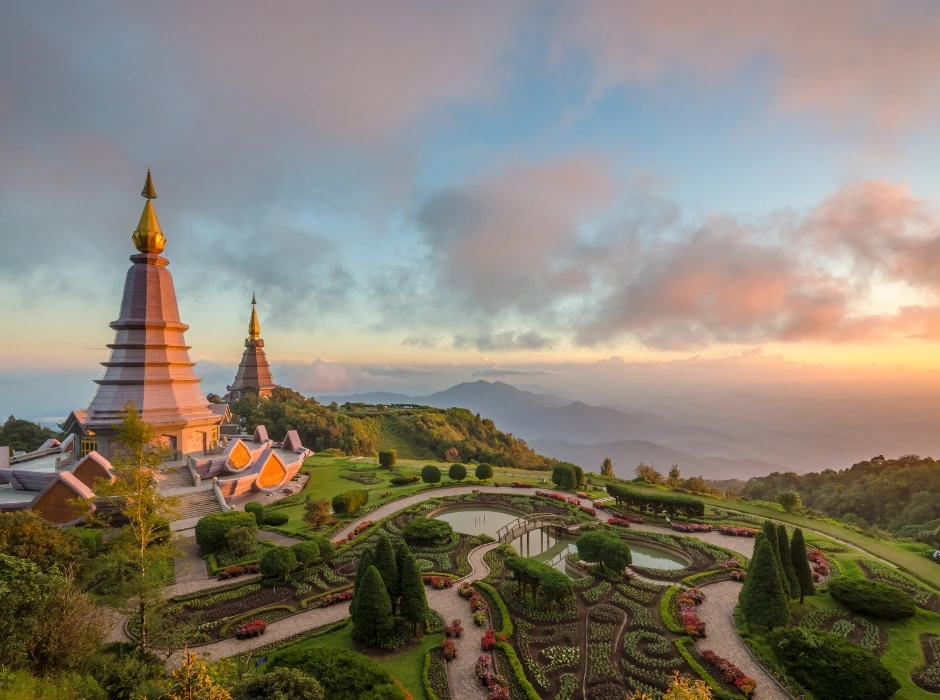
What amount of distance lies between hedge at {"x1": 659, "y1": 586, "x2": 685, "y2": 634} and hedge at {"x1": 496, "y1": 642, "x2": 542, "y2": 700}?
558 centimetres

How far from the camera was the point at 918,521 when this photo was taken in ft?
96.3

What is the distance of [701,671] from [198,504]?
87.0 feet

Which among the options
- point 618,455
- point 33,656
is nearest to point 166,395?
point 33,656

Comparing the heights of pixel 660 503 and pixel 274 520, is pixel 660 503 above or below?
above

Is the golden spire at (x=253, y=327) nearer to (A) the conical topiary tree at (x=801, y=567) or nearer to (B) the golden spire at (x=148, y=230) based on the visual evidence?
(B) the golden spire at (x=148, y=230)

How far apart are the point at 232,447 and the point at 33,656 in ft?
68.2

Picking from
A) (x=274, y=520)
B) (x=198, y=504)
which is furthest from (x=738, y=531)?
(x=198, y=504)

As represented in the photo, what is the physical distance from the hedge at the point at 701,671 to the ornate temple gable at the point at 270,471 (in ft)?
87.5

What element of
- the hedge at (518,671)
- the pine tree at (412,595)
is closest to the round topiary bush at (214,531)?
the pine tree at (412,595)

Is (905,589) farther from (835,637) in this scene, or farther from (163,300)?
(163,300)

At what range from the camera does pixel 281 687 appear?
9.40 meters

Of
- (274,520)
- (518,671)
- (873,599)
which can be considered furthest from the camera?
(274,520)

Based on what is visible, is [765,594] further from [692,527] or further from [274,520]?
[274,520]

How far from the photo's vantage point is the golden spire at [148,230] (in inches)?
1232
